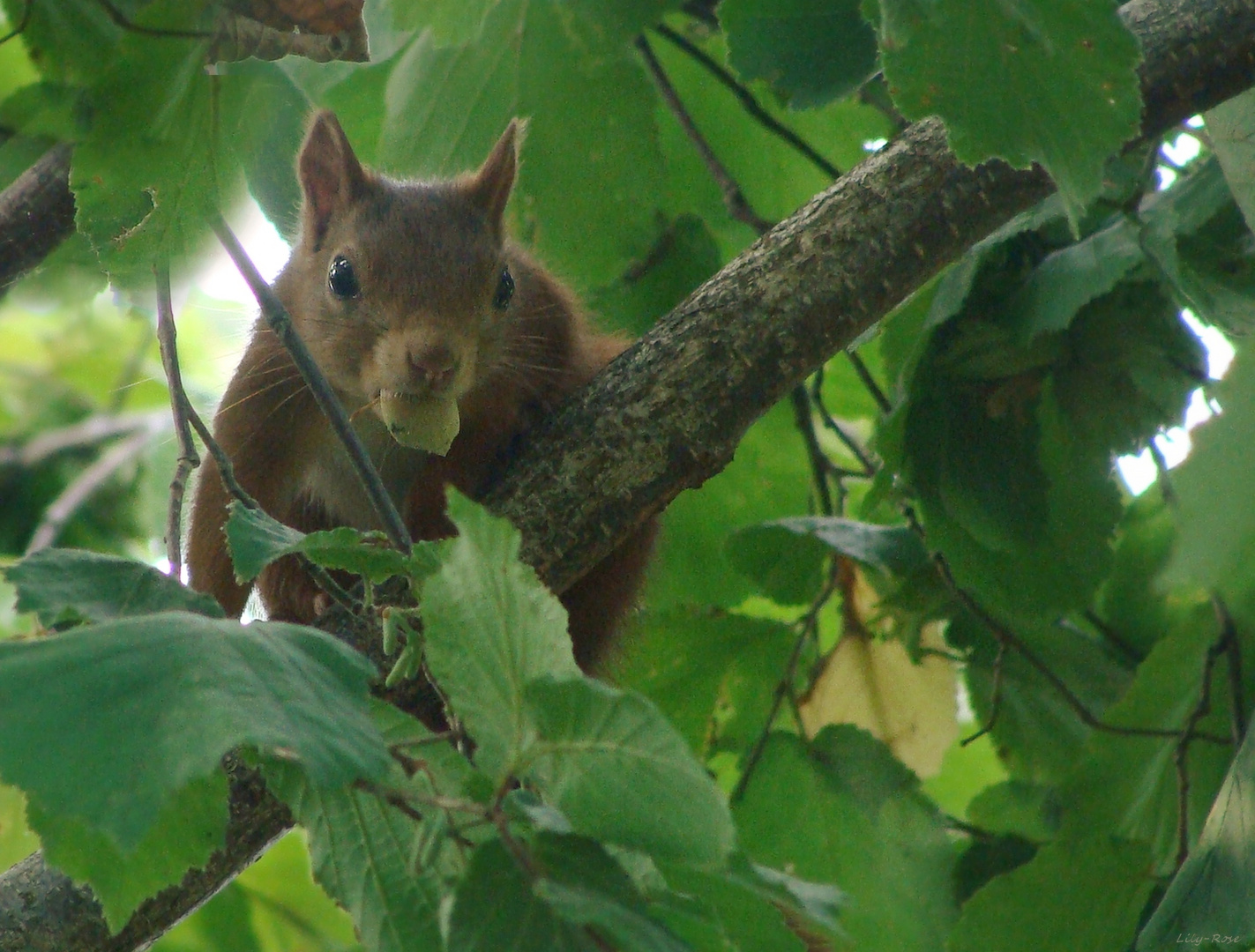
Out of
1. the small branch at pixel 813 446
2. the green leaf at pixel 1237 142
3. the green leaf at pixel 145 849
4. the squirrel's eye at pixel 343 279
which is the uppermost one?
the green leaf at pixel 145 849

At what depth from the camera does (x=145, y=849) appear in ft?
2.49

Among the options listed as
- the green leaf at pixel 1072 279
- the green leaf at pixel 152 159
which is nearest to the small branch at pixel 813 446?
the green leaf at pixel 1072 279

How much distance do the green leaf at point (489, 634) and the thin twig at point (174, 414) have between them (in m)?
0.37

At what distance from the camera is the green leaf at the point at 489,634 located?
63cm

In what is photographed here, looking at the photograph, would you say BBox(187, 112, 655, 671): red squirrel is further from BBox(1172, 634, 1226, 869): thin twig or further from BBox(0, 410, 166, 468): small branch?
BBox(0, 410, 166, 468): small branch

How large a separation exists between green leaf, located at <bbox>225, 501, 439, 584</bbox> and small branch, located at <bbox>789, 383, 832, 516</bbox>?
3.45 ft

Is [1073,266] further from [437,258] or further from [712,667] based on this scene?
[437,258]

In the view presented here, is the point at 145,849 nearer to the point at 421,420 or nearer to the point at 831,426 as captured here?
the point at 421,420

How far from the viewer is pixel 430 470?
169 centimetres

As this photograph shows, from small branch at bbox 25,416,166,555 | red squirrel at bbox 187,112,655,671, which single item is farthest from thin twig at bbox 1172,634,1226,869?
small branch at bbox 25,416,166,555

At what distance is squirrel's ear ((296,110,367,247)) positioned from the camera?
1.79 metres

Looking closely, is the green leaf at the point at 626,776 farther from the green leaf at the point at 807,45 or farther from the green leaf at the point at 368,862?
the green leaf at the point at 807,45

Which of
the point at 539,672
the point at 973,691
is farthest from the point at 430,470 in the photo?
the point at 539,672

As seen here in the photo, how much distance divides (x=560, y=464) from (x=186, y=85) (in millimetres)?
546
